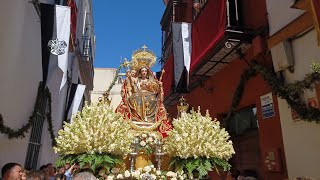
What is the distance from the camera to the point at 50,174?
23.2ft

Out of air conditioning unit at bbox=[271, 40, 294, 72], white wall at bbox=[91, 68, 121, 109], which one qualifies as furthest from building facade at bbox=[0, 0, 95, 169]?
white wall at bbox=[91, 68, 121, 109]

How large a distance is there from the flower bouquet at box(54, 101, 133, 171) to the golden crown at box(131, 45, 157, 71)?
2388 mm

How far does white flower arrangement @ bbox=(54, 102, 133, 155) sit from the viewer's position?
3800 mm

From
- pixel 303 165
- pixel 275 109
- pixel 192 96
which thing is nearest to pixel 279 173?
pixel 303 165

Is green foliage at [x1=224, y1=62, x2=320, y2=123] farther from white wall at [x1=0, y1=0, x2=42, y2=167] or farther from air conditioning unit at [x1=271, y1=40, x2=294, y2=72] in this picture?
white wall at [x1=0, y1=0, x2=42, y2=167]

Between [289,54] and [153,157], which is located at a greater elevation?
[289,54]

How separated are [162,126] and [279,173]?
9.61 feet

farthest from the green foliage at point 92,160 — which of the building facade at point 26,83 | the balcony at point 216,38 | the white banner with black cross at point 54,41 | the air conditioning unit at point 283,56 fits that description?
the balcony at point 216,38

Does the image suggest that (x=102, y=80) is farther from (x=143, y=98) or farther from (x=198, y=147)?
(x=198, y=147)

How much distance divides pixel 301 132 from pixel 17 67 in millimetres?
5867

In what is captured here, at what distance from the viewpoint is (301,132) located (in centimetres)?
561

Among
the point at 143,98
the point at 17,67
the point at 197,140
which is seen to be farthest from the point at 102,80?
the point at 197,140

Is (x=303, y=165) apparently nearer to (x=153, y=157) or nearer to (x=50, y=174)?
(x=153, y=157)

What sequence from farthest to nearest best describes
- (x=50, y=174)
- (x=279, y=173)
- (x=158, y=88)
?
1. (x=50, y=174)
2. (x=279, y=173)
3. (x=158, y=88)
